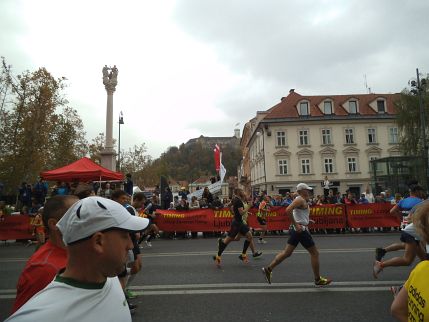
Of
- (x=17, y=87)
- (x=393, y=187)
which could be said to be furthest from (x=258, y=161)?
(x=17, y=87)

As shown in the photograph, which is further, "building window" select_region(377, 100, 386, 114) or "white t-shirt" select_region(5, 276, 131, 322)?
"building window" select_region(377, 100, 386, 114)

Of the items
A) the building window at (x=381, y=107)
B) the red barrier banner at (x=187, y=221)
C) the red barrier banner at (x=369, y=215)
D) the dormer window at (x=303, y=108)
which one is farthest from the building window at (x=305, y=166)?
the red barrier banner at (x=187, y=221)

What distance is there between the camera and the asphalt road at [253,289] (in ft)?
17.3

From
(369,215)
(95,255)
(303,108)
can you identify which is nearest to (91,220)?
(95,255)

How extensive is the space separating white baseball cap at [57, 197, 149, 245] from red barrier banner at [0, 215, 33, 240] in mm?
15693

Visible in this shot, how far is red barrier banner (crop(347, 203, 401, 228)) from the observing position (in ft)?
54.4

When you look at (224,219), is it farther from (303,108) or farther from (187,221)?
(303,108)

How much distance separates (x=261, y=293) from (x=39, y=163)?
29631 millimetres

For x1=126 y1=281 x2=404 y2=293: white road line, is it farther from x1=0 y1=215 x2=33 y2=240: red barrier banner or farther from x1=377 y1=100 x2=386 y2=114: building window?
x1=377 y1=100 x2=386 y2=114: building window

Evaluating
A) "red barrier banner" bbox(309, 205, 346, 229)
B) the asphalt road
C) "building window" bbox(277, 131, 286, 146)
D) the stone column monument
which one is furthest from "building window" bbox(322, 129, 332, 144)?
the asphalt road

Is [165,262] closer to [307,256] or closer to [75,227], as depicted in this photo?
[307,256]

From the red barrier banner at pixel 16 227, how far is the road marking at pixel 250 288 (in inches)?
368

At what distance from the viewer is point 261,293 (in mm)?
6367

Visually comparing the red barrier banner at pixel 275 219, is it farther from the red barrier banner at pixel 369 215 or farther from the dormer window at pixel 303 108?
the dormer window at pixel 303 108
